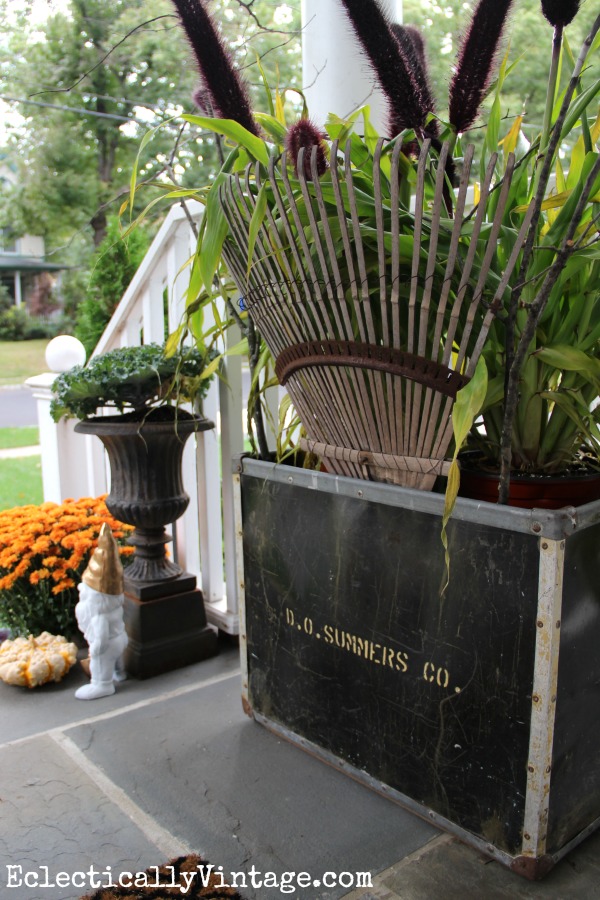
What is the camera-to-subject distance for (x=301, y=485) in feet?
4.97

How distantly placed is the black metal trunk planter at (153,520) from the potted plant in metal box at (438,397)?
0.70m

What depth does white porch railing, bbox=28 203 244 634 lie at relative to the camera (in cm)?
226

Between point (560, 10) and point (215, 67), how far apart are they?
66 centimetres

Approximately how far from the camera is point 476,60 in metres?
1.08

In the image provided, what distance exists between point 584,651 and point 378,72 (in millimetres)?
1000

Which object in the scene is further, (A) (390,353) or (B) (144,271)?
(B) (144,271)

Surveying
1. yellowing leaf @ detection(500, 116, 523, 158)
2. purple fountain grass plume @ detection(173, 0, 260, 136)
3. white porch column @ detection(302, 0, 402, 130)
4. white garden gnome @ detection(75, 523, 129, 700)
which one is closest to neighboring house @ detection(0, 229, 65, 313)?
white porch column @ detection(302, 0, 402, 130)

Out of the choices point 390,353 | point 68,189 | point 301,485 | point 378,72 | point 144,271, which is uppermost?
point 68,189

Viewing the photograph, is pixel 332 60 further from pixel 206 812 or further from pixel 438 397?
pixel 206 812

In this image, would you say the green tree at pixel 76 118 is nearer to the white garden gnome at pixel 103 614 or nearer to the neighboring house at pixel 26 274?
the neighboring house at pixel 26 274

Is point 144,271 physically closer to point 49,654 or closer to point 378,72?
point 49,654

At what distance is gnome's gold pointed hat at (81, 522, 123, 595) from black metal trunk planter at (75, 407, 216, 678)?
0.49ft

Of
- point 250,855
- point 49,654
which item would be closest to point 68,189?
point 49,654

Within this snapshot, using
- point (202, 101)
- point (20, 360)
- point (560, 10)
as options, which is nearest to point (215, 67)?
point (202, 101)
